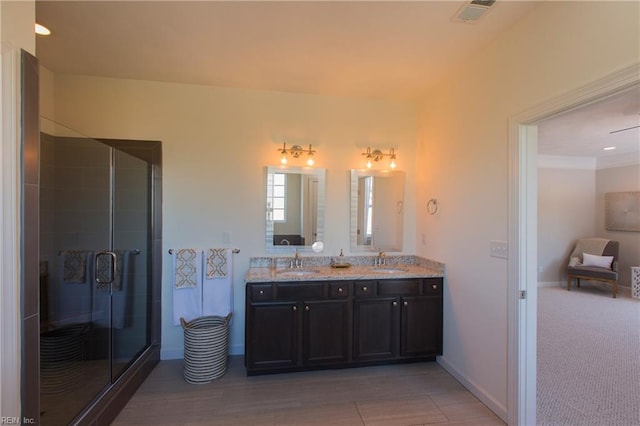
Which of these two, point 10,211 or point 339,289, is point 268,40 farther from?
point 339,289

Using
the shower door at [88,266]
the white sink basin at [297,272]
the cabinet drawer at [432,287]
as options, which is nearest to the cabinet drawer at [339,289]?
the white sink basin at [297,272]

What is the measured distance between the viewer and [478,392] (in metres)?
2.35

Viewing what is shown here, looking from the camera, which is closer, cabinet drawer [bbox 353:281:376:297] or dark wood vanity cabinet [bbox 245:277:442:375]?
dark wood vanity cabinet [bbox 245:277:442:375]

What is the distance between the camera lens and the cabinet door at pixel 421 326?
284 centimetres

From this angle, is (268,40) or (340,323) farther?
(340,323)

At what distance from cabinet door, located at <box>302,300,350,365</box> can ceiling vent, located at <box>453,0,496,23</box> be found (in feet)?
8.00

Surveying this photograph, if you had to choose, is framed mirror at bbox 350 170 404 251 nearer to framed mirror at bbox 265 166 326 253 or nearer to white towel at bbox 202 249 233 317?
framed mirror at bbox 265 166 326 253

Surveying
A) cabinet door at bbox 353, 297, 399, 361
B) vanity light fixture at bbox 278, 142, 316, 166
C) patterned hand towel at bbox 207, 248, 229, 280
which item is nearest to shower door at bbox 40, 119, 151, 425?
patterned hand towel at bbox 207, 248, 229, 280

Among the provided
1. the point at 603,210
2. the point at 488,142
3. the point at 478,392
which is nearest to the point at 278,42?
the point at 488,142

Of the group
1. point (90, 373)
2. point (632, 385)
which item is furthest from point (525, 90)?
point (90, 373)

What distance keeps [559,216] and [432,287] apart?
5.19m

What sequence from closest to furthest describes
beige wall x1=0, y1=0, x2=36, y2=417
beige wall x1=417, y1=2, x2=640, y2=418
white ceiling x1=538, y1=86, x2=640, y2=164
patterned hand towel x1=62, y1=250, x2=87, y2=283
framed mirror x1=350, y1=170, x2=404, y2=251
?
beige wall x1=0, y1=0, x2=36, y2=417
beige wall x1=417, y1=2, x2=640, y2=418
patterned hand towel x1=62, y1=250, x2=87, y2=283
white ceiling x1=538, y1=86, x2=640, y2=164
framed mirror x1=350, y1=170, x2=404, y2=251

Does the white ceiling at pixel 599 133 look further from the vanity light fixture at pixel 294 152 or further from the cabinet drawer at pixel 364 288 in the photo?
the vanity light fixture at pixel 294 152

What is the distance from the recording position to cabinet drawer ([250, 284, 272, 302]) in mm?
2617
